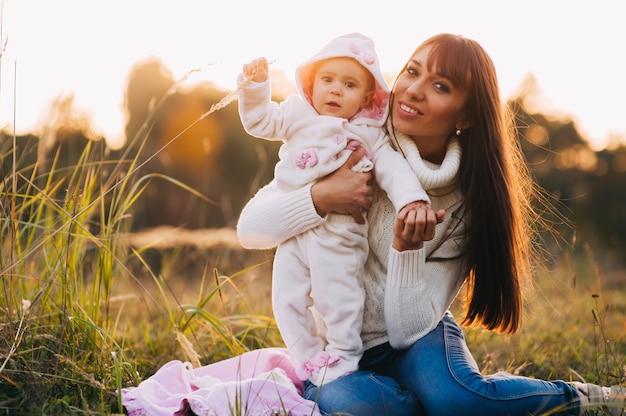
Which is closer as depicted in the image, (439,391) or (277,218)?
(439,391)

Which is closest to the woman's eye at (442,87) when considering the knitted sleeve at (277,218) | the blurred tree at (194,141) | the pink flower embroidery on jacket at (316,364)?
the knitted sleeve at (277,218)

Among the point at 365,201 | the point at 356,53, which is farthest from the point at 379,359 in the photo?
the point at 356,53

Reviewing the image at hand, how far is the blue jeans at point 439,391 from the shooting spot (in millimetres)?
2217

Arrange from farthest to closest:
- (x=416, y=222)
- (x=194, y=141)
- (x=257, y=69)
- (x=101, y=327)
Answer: (x=194, y=141) → (x=101, y=327) → (x=257, y=69) → (x=416, y=222)

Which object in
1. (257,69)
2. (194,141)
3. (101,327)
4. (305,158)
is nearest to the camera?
(257,69)

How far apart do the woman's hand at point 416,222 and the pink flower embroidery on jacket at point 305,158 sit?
0.38 metres

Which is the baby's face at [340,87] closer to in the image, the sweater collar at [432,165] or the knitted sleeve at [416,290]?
the sweater collar at [432,165]

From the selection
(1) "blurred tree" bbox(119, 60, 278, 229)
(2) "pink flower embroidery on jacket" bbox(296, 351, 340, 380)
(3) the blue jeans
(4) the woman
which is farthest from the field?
(1) "blurred tree" bbox(119, 60, 278, 229)

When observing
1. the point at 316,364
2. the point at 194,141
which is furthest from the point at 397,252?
the point at 194,141

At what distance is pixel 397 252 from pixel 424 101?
21.3 inches

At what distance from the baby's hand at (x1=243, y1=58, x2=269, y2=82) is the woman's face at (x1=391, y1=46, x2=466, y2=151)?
0.48 metres

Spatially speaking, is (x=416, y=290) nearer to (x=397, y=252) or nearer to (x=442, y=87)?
(x=397, y=252)

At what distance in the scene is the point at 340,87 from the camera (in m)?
2.42

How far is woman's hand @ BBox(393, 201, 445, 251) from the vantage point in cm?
220
